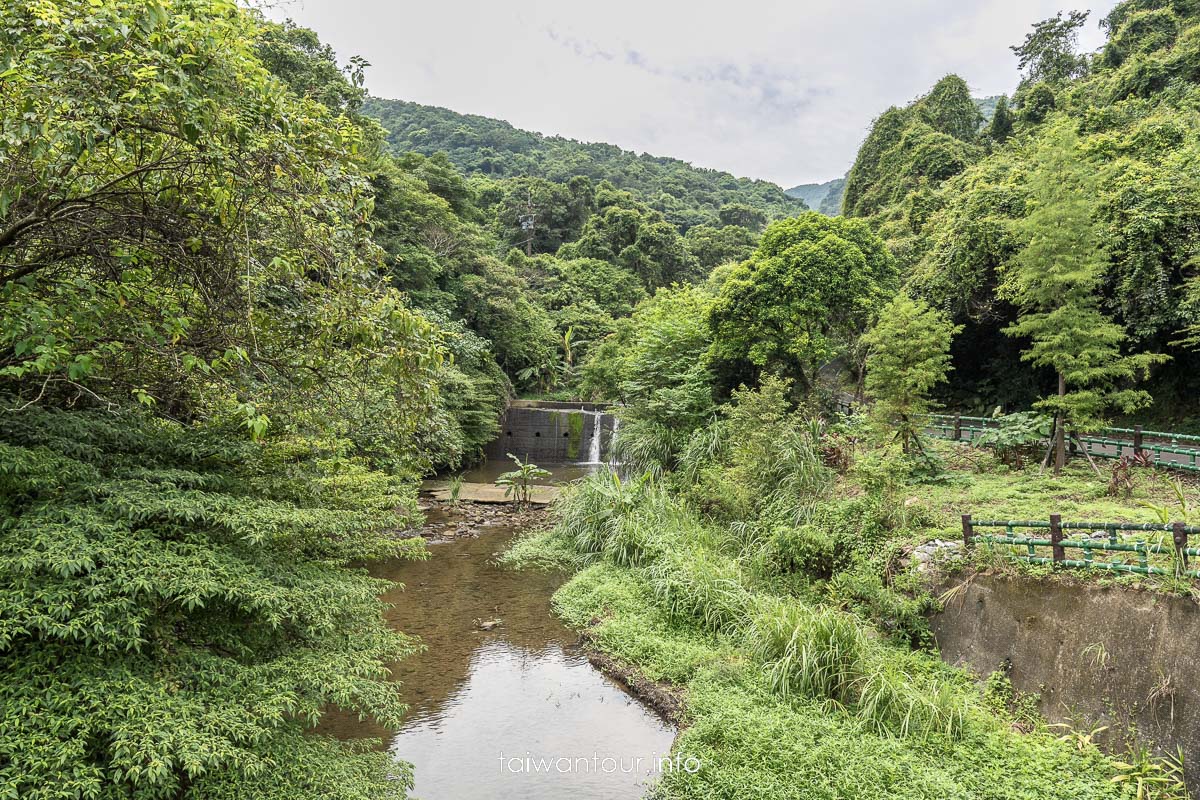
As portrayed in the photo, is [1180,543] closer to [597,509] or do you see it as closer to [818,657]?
[818,657]

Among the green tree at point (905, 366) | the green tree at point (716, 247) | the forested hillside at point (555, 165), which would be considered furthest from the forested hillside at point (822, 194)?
the green tree at point (905, 366)

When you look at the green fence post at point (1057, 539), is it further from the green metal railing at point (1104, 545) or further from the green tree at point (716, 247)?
the green tree at point (716, 247)

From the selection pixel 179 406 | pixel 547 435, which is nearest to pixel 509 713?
pixel 179 406

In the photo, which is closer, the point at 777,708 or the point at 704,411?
the point at 777,708

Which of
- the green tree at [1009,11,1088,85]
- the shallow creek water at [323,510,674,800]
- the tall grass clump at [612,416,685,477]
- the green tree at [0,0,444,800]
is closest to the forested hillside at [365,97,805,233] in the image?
the green tree at [1009,11,1088,85]

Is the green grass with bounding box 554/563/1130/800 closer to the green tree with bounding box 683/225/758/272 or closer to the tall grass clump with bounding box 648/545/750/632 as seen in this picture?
the tall grass clump with bounding box 648/545/750/632

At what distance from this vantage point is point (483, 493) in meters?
18.0

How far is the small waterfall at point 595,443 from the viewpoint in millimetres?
25469

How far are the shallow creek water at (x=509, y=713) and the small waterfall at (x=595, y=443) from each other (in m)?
14.5

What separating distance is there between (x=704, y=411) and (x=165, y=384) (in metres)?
11.8

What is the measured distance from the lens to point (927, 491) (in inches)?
404

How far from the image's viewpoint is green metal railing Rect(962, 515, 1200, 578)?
585 cm

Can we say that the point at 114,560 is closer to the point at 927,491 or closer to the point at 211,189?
the point at 211,189

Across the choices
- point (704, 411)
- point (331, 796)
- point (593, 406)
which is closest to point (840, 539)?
point (704, 411)
